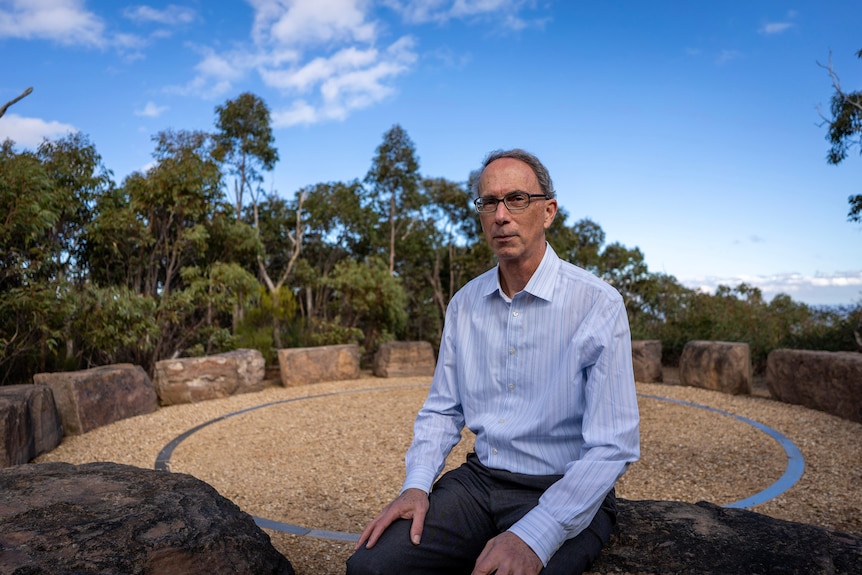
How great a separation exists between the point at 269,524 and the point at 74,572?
75.5 inches

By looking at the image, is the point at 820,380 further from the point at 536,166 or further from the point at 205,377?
the point at 205,377

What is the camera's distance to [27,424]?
509 cm

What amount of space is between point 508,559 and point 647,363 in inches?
317

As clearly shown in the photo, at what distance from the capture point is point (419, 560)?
158 cm

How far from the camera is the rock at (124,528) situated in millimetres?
1793

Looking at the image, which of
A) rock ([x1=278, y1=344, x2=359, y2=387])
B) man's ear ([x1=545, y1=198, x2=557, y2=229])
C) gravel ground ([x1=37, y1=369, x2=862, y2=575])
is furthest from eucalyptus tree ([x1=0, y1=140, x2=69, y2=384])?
man's ear ([x1=545, y1=198, x2=557, y2=229])

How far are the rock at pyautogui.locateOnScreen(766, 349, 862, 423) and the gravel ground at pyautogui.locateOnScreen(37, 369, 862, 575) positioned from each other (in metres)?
0.19

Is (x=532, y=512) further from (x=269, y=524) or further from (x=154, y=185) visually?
(x=154, y=185)

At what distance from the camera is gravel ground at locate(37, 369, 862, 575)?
3877 millimetres

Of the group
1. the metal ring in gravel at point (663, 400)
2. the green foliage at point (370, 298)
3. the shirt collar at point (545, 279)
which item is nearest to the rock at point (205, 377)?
the metal ring in gravel at point (663, 400)

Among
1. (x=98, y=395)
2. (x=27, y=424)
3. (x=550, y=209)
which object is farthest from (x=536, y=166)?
(x=98, y=395)

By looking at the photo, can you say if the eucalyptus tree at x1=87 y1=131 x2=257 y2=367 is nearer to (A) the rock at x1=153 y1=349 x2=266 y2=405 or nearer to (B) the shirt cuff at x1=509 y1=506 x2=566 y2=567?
(A) the rock at x1=153 y1=349 x2=266 y2=405

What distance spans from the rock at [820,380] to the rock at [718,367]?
0.33m

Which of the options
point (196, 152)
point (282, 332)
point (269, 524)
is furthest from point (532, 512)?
point (282, 332)
